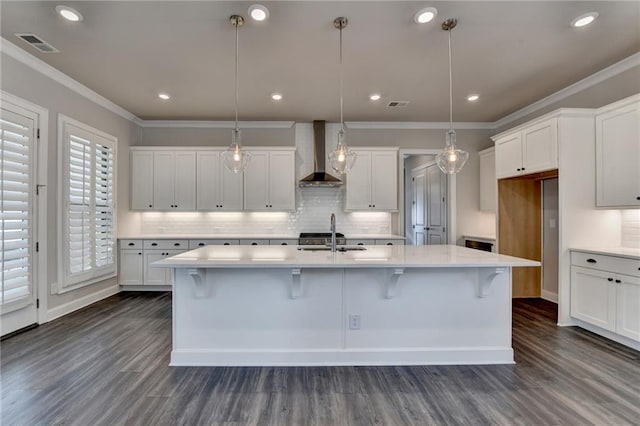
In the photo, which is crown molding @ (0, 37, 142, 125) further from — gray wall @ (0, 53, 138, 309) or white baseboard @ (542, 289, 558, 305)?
white baseboard @ (542, 289, 558, 305)

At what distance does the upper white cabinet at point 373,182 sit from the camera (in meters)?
5.20

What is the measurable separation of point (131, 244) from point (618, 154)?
6.30m

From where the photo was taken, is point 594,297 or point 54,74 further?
point 54,74

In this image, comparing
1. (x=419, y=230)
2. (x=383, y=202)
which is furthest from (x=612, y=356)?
(x=419, y=230)

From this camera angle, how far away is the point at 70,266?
383 cm

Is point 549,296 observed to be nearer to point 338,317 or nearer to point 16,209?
point 338,317

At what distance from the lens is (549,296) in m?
4.42

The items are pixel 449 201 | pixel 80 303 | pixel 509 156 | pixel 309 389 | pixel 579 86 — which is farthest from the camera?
pixel 449 201

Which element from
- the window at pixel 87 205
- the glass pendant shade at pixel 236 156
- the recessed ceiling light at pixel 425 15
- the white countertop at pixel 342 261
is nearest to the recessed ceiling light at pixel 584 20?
the recessed ceiling light at pixel 425 15

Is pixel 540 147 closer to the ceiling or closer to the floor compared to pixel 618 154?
closer to the ceiling

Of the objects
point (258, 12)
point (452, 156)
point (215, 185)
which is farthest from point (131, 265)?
point (452, 156)

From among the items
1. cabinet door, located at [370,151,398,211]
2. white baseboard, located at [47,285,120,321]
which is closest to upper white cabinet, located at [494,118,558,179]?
cabinet door, located at [370,151,398,211]

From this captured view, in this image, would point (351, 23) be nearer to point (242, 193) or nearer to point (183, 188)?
point (242, 193)

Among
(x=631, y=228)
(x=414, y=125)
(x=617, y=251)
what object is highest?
(x=414, y=125)
